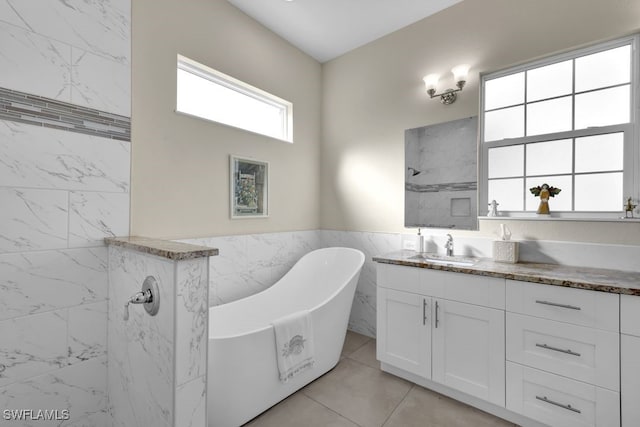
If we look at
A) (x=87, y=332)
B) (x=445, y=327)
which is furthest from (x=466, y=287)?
(x=87, y=332)

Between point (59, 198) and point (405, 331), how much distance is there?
7.49ft

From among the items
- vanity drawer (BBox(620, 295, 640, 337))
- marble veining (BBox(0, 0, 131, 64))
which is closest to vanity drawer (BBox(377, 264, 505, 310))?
vanity drawer (BBox(620, 295, 640, 337))

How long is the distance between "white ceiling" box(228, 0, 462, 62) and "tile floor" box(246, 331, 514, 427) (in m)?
3.02

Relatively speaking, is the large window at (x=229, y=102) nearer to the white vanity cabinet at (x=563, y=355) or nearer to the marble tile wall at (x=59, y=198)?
the marble tile wall at (x=59, y=198)

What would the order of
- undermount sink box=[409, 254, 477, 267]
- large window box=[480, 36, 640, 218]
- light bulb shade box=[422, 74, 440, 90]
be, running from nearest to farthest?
large window box=[480, 36, 640, 218] < undermount sink box=[409, 254, 477, 267] < light bulb shade box=[422, 74, 440, 90]

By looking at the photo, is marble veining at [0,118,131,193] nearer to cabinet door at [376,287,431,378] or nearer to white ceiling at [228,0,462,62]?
white ceiling at [228,0,462,62]

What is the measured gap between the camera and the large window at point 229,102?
2119 millimetres

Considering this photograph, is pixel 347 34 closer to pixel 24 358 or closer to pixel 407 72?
pixel 407 72

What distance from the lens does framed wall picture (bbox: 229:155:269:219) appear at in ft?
7.61

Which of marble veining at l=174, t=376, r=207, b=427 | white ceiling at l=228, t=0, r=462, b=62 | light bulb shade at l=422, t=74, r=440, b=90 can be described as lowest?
marble veining at l=174, t=376, r=207, b=427

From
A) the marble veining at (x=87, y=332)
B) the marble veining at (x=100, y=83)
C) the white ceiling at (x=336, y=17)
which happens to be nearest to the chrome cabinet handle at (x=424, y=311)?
the marble veining at (x=87, y=332)

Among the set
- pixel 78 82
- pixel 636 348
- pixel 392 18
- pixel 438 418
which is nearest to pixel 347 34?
pixel 392 18

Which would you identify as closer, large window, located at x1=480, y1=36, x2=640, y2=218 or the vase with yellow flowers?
large window, located at x1=480, y1=36, x2=640, y2=218

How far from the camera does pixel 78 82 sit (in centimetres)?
153
